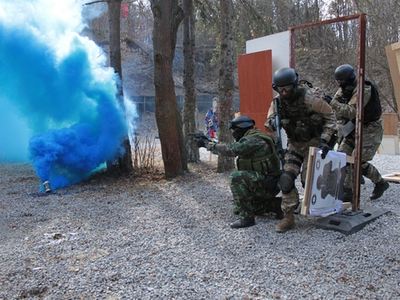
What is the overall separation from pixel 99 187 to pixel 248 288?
16.8 ft

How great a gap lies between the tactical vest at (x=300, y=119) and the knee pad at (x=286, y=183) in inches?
24.0

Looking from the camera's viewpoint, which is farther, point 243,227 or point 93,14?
point 93,14

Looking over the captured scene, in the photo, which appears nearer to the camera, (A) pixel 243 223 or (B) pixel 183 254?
(B) pixel 183 254

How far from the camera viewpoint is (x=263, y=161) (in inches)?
179

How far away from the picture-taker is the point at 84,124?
25.6 ft

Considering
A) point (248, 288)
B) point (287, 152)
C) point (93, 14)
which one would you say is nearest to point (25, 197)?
point (287, 152)

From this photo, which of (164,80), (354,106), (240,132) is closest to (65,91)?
(164,80)

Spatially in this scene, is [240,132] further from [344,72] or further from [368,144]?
[368,144]

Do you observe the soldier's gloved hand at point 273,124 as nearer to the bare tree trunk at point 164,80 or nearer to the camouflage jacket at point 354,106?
the camouflage jacket at point 354,106

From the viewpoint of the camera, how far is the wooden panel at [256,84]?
26.0 ft

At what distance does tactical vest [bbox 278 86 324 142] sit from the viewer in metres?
4.53

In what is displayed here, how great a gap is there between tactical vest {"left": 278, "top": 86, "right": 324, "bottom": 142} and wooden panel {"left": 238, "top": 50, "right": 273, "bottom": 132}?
3270 mm

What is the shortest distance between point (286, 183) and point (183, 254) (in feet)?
4.65

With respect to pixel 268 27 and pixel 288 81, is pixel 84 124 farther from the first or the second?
pixel 268 27
